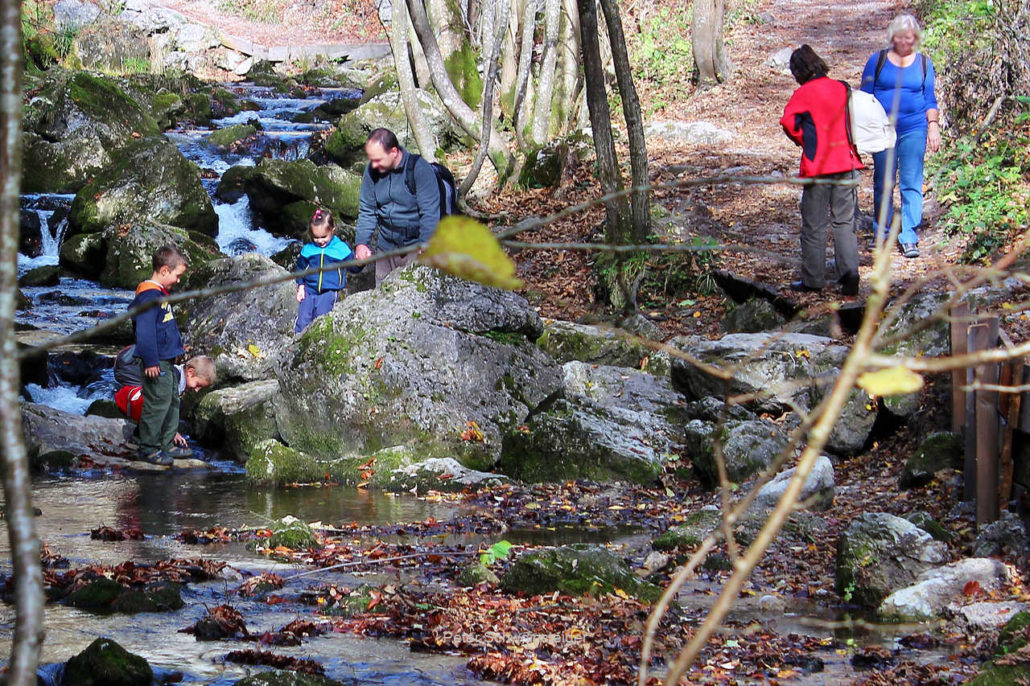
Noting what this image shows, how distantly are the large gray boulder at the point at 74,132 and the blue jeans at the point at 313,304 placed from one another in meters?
9.39

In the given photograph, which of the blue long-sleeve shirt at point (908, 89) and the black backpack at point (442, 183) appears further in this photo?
the blue long-sleeve shirt at point (908, 89)

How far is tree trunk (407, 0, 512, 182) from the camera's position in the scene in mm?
14859

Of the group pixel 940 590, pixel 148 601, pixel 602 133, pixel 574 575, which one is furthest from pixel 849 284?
pixel 148 601

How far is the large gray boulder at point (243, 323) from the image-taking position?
10523 mm

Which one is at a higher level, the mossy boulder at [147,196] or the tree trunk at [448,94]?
the tree trunk at [448,94]

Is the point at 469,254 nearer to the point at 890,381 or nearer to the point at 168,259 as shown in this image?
the point at 890,381

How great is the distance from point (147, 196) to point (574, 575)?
13504mm

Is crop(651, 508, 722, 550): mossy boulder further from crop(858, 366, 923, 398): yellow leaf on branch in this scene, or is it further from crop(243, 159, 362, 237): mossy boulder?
crop(243, 159, 362, 237): mossy boulder

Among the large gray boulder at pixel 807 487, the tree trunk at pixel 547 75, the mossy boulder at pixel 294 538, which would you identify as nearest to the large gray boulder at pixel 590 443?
the large gray boulder at pixel 807 487

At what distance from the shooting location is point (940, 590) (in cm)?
473

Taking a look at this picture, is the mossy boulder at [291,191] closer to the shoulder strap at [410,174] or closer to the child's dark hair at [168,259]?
the shoulder strap at [410,174]

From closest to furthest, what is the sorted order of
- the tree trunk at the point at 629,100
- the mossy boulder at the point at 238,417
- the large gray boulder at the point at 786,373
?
the large gray boulder at the point at 786,373, the mossy boulder at the point at 238,417, the tree trunk at the point at 629,100

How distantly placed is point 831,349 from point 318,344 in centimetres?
436

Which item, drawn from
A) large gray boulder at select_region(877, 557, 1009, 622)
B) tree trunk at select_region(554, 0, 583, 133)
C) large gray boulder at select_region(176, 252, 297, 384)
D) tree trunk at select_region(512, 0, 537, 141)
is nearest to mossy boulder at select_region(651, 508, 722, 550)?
large gray boulder at select_region(877, 557, 1009, 622)
